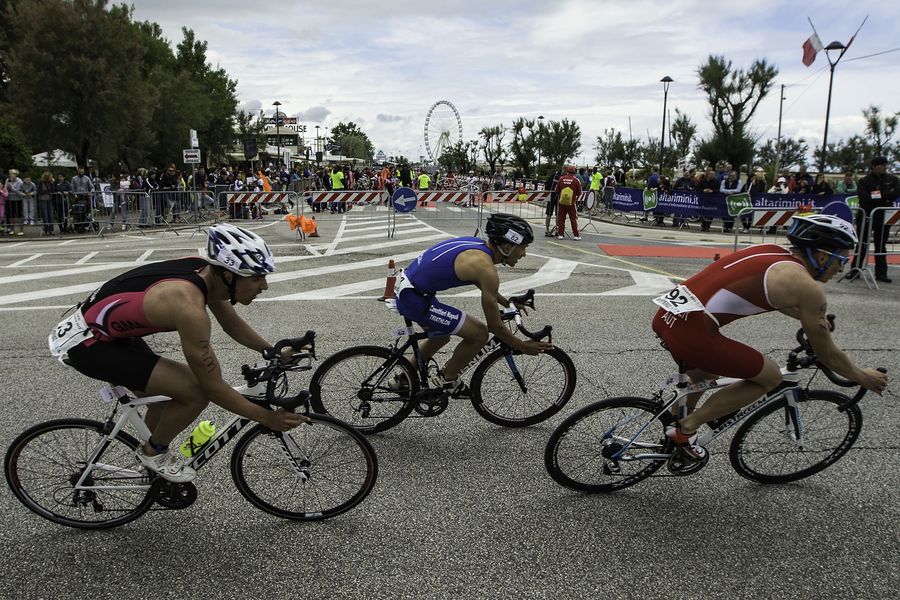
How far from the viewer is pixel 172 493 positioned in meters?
3.58

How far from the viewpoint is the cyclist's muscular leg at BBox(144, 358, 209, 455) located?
335cm

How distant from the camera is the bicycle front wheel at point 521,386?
514 cm

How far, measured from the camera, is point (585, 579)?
328 cm

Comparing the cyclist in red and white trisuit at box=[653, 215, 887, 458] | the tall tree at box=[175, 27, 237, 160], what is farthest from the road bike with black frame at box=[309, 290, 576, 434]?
the tall tree at box=[175, 27, 237, 160]

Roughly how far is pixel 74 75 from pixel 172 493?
908 inches

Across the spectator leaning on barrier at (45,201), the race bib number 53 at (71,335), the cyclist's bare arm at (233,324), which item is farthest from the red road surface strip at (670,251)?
the spectator leaning on barrier at (45,201)

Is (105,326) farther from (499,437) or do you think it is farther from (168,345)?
(168,345)

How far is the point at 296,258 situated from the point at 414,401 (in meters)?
9.53

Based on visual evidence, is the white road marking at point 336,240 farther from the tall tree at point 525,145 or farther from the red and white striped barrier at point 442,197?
the tall tree at point 525,145

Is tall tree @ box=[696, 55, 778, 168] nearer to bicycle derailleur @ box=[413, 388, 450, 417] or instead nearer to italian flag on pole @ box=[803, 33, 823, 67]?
italian flag on pole @ box=[803, 33, 823, 67]

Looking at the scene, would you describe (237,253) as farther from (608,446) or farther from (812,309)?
(812,309)

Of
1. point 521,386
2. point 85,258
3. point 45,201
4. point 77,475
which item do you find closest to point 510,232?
point 521,386

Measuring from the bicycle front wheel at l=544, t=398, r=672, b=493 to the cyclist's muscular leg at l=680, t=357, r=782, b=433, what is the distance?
0.23 metres

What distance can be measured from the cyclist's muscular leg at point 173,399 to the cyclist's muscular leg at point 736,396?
109 inches
